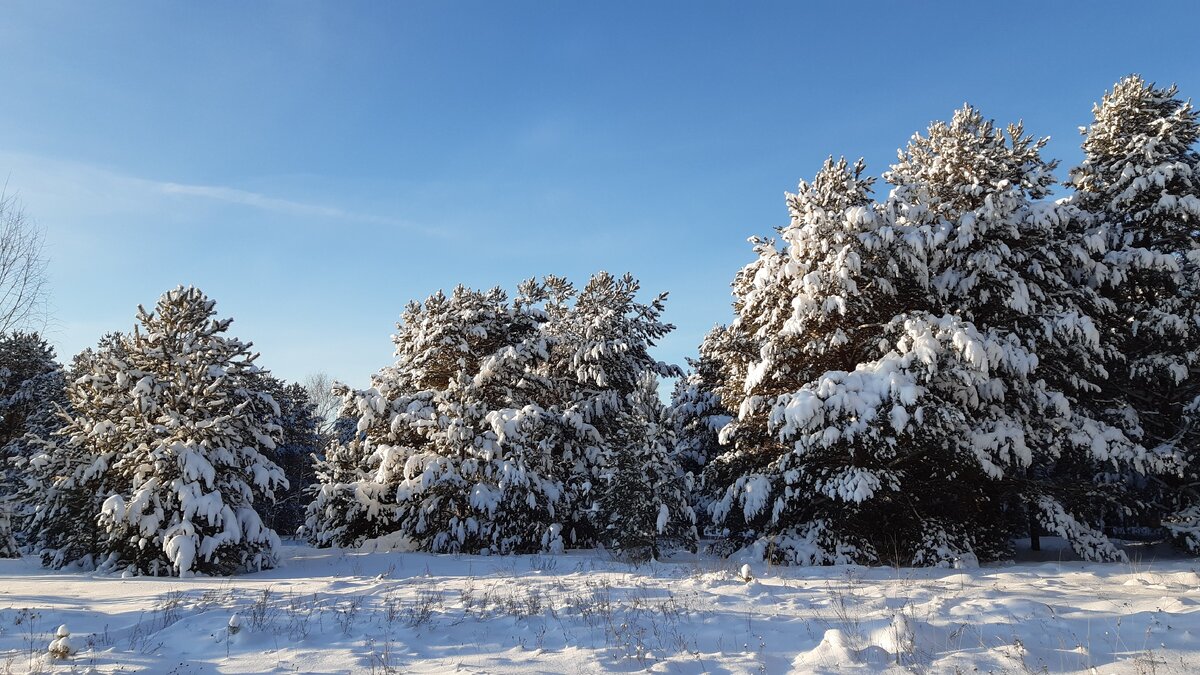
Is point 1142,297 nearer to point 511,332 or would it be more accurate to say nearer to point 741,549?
point 741,549

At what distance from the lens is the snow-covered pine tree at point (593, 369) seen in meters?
19.6

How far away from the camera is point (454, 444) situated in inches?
680

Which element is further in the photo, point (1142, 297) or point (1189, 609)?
point (1142, 297)

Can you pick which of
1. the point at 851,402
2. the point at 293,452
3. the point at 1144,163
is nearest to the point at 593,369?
the point at 851,402

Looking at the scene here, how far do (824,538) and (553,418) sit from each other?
848 centimetres

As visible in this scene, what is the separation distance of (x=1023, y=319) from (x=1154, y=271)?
367 centimetres

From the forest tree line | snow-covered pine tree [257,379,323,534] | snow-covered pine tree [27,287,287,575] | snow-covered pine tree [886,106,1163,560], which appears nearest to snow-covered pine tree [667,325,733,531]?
the forest tree line

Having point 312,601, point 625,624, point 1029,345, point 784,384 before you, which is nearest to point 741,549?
point 784,384

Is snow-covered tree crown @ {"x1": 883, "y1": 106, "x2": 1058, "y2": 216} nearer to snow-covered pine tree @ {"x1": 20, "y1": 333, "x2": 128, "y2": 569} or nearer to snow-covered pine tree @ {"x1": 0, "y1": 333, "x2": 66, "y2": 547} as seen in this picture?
snow-covered pine tree @ {"x1": 20, "y1": 333, "x2": 128, "y2": 569}

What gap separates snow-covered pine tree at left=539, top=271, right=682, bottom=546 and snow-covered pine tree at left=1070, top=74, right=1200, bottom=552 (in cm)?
1199

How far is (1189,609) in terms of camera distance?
7496mm

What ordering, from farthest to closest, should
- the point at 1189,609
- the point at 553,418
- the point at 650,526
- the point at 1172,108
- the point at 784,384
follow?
the point at 553,418, the point at 1172,108, the point at 784,384, the point at 650,526, the point at 1189,609

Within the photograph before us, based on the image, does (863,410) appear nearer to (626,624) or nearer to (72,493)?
(626,624)

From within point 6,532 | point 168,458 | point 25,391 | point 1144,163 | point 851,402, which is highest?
point 1144,163
